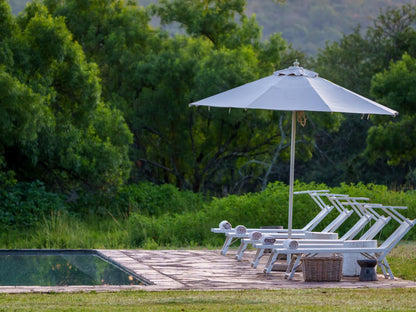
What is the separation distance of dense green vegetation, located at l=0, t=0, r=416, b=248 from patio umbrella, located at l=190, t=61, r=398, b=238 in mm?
4554

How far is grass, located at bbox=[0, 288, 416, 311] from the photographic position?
6109mm

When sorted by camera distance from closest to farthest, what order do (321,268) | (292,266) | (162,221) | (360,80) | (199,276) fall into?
1. (321,268)
2. (199,276)
3. (292,266)
4. (162,221)
5. (360,80)

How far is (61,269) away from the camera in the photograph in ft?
30.8

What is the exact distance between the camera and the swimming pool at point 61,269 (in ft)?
27.1

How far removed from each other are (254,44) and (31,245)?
13.7 meters

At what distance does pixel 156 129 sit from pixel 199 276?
15523mm

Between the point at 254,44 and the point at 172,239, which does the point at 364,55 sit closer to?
the point at 254,44

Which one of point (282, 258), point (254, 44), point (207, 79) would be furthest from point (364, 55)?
point (282, 258)

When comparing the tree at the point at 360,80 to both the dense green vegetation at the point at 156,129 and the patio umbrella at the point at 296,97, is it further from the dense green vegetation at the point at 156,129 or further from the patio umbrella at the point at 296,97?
the patio umbrella at the point at 296,97

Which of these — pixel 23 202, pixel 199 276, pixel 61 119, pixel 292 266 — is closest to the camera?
pixel 199 276

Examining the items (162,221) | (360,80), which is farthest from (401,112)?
(162,221)

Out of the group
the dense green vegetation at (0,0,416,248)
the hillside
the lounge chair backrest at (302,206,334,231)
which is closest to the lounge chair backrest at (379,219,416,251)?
the lounge chair backrest at (302,206,334,231)

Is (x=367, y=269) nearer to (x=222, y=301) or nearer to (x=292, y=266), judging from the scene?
(x=292, y=266)

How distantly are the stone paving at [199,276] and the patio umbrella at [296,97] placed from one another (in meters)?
2.03
